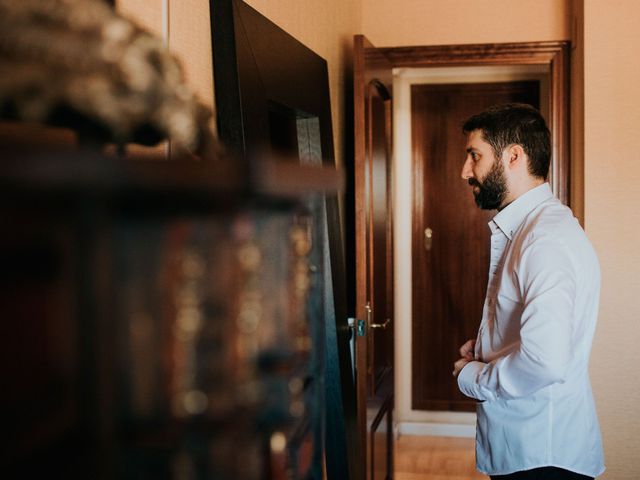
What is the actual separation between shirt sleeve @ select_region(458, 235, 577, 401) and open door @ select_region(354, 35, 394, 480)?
1.05 meters

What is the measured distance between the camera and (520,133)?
8.01ft

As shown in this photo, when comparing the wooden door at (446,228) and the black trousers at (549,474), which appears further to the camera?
the wooden door at (446,228)

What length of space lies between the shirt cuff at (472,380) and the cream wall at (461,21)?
90.0 inches

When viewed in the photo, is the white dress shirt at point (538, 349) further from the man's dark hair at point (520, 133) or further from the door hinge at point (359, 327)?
the door hinge at point (359, 327)

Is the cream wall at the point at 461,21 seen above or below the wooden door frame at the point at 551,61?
above

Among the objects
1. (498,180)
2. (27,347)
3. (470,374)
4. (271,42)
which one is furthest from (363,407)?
(27,347)

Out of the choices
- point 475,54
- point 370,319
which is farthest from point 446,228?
point 370,319

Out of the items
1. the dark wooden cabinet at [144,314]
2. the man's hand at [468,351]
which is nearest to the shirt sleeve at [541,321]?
the man's hand at [468,351]

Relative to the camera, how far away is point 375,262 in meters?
3.47

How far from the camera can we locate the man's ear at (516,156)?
243 cm

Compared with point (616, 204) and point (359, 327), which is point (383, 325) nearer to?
point (359, 327)

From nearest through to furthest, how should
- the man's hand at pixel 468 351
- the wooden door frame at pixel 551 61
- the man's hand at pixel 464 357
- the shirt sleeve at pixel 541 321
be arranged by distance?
the shirt sleeve at pixel 541 321 → the man's hand at pixel 464 357 → the man's hand at pixel 468 351 → the wooden door frame at pixel 551 61

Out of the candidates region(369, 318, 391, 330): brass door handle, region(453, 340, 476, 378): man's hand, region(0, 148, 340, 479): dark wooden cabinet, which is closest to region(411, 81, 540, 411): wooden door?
region(369, 318, 391, 330): brass door handle

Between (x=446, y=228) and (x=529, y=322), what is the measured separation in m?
3.27
